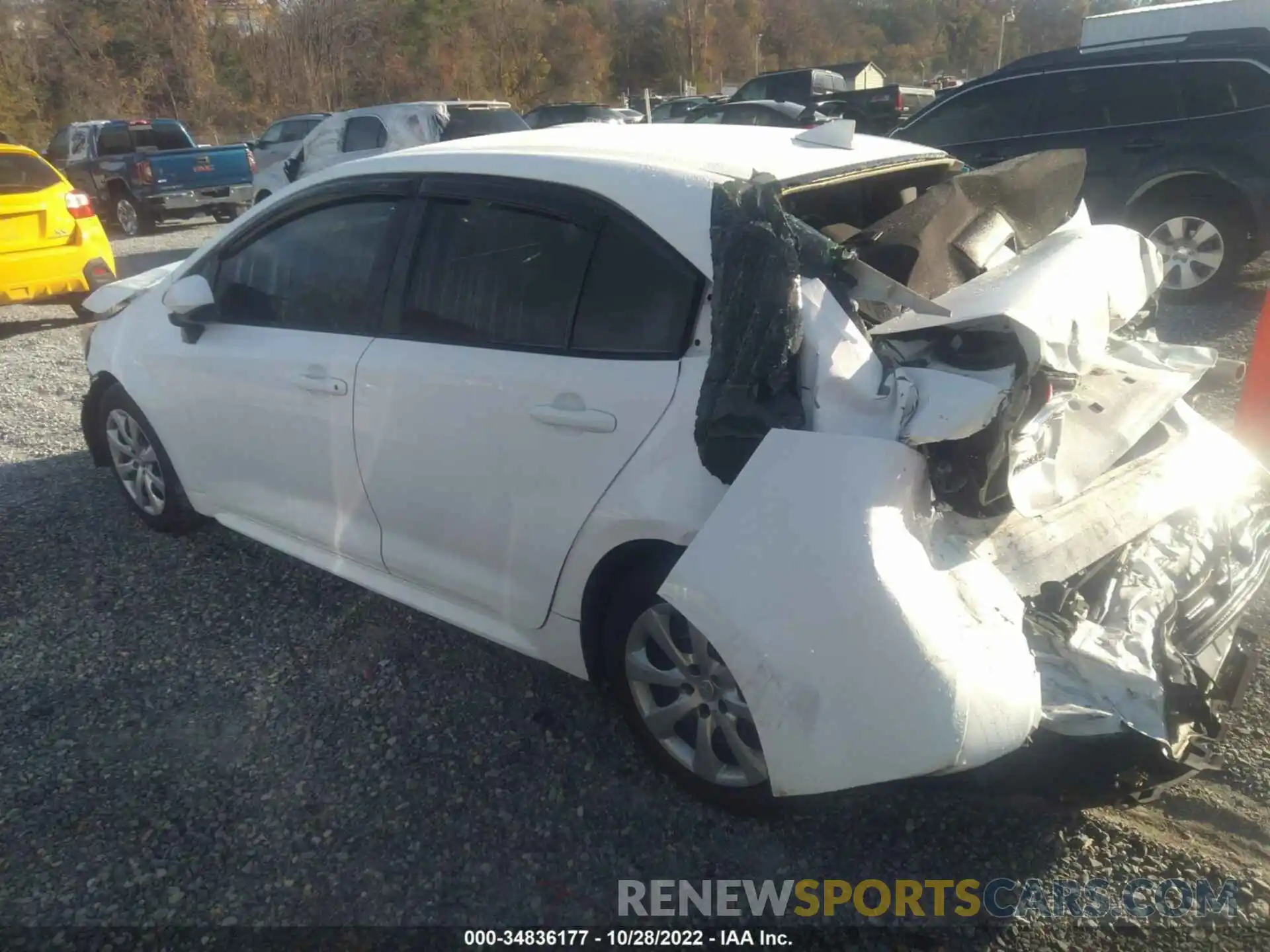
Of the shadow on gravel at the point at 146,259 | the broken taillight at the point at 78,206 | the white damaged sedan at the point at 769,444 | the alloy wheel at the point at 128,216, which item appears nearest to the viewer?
the white damaged sedan at the point at 769,444

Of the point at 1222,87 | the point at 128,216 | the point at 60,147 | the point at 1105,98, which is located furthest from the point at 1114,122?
the point at 60,147

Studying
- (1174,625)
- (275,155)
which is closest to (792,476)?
(1174,625)

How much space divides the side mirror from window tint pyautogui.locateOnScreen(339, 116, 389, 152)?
886 centimetres

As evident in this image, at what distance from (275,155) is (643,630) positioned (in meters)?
17.6

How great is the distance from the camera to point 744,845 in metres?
2.62

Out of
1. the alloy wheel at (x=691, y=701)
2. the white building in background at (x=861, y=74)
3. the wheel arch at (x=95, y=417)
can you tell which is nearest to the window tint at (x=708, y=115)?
the wheel arch at (x=95, y=417)

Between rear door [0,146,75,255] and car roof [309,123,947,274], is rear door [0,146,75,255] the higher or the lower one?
the lower one

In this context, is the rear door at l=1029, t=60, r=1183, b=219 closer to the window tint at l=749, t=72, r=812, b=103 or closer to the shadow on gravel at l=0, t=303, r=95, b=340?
the shadow on gravel at l=0, t=303, r=95, b=340

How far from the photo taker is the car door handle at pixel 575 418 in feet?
8.52

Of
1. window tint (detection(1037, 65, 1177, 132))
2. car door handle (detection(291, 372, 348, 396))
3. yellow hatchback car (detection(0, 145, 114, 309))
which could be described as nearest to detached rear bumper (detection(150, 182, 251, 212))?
yellow hatchback car (detection(0, 145, 114, 309))

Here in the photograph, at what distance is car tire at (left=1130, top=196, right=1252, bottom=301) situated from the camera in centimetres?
710

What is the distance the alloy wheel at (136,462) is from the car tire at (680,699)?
8.46ft

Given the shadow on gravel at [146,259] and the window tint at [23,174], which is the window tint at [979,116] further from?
the shadow on gravel at [146,259]

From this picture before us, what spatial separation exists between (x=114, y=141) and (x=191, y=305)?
49.9 ft
